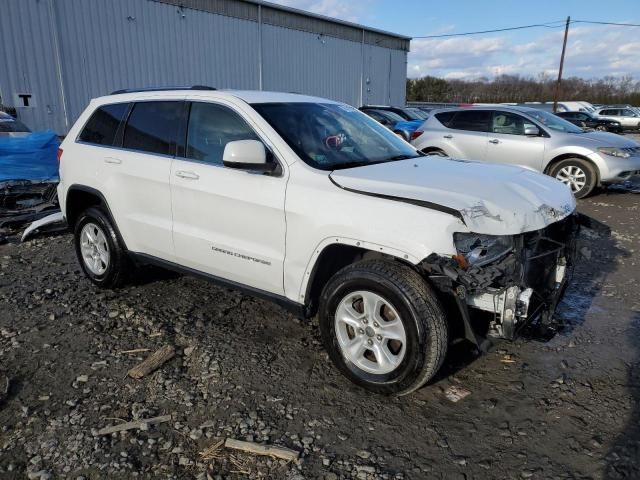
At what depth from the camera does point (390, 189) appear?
3.02 m

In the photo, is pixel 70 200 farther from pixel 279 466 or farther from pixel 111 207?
pixel 279 466

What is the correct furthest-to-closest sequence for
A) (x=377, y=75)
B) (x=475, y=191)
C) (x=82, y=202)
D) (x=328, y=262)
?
(x=377, y=75), (x=82, y=202), (x=328, y=262), (x=475, y=191)

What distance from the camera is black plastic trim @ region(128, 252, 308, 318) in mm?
3439

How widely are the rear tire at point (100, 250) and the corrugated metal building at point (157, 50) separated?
40.2ft

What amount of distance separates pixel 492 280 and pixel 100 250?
3663 millimetres

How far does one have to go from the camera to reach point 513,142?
964 cm

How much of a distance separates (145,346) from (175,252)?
0.76 metres

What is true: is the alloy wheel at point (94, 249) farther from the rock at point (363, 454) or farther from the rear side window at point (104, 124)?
the rock at point (363, 454)

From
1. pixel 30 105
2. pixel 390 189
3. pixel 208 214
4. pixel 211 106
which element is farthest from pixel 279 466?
pixel 30 105

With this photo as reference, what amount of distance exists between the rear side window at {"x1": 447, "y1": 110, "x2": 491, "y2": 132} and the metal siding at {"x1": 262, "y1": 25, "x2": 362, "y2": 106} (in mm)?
13565

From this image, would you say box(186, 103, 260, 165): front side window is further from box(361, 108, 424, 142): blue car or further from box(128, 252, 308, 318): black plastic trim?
box(361, 108, 424, 142): blue car

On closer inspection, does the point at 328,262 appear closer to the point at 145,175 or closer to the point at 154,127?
the point at 145,175

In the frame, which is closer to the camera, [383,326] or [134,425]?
[134,425]

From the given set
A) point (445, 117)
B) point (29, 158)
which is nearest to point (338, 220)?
point (29, 158)
